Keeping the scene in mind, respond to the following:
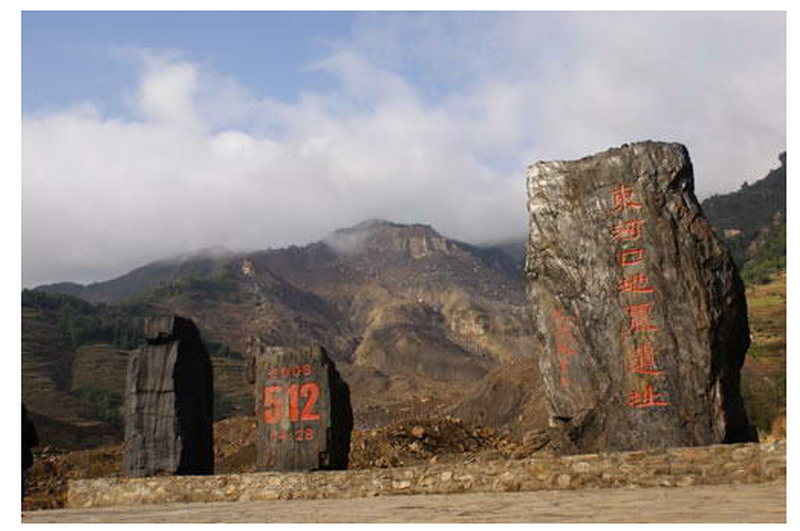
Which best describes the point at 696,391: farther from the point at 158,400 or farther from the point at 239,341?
the point at 239,341

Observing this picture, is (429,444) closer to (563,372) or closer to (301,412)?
(301,412)

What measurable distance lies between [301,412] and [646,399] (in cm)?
445

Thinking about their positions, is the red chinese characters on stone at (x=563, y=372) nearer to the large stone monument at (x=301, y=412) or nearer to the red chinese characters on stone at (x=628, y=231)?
the red chinese characters on stone at (x=628, y=231)

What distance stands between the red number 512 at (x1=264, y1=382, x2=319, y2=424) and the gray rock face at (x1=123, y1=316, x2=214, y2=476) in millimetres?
1382

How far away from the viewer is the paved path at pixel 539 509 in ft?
17.4

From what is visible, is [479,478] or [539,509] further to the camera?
[479,478]

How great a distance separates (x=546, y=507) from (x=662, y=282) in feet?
10.8

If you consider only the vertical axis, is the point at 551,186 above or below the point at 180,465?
above

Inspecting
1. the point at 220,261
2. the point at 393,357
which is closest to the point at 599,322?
the point at 393,357

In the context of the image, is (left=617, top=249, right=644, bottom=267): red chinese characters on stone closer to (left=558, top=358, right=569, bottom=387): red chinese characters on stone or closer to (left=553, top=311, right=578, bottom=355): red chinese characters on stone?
(left=553, top=311, right=578, bottom=355): red chinese characters on stone

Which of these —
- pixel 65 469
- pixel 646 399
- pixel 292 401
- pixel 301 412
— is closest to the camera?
pixel 646 399

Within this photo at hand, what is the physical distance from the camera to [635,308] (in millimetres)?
8859

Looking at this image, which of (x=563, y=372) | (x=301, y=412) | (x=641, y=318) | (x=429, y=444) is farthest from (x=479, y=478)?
(x=429, y=444)

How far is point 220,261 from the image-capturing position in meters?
119
